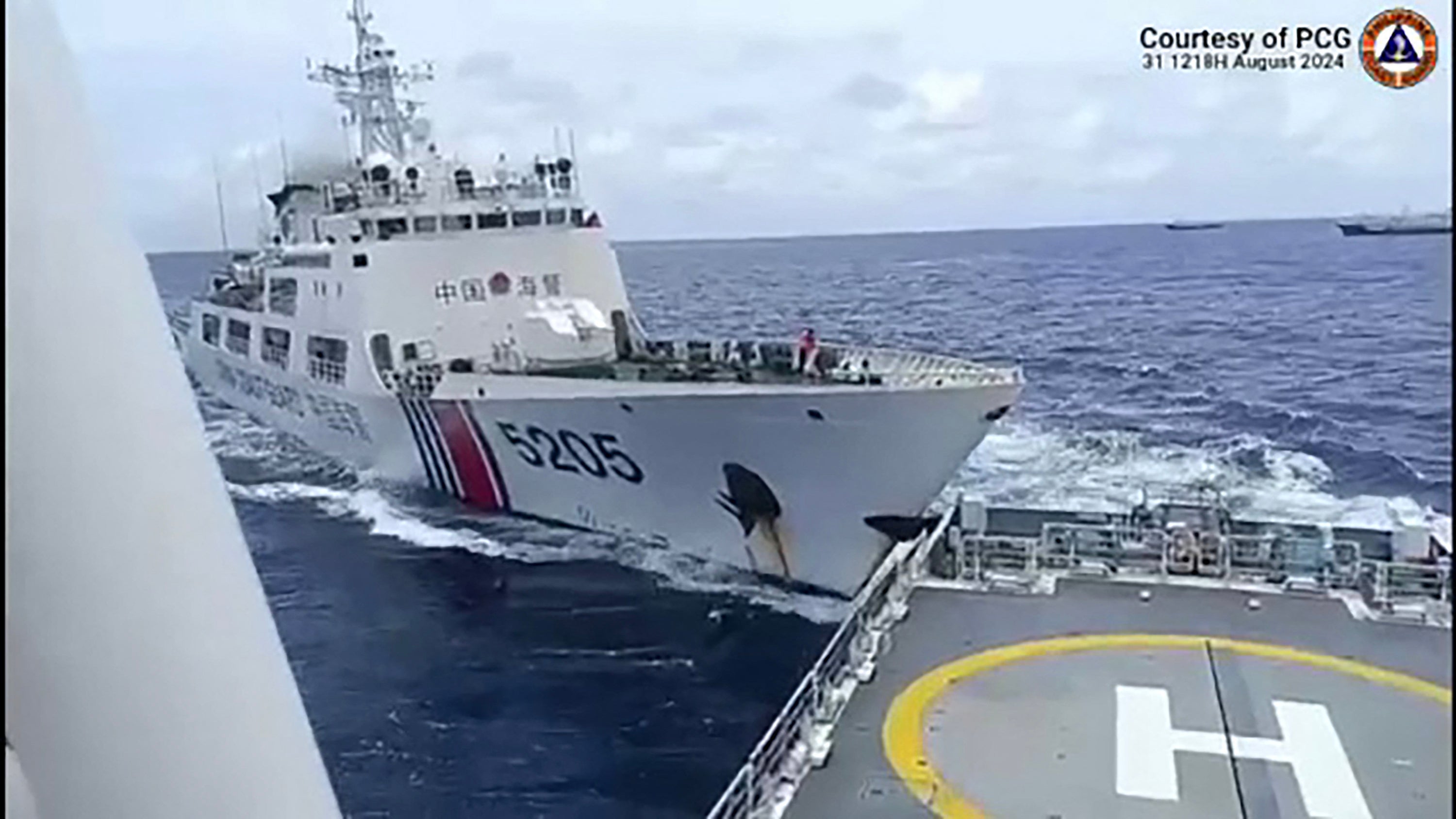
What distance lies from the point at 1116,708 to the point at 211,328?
17.4 m

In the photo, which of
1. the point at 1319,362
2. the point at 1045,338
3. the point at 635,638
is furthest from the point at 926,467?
the point at 1045,338

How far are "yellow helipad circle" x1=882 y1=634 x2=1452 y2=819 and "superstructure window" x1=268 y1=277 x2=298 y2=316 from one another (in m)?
12.6

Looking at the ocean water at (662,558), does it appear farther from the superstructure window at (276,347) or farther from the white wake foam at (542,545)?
the superstructure window at (276,347)

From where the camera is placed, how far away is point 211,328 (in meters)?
18.5

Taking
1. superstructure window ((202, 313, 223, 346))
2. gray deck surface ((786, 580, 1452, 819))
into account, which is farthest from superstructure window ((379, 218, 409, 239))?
gray deck surface ((786, 580, 1452, 819))

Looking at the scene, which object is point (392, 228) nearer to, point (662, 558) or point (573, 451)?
point (573, 451)

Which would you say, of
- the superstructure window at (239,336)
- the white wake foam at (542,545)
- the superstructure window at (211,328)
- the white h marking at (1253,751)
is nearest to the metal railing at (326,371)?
the white wake foam at (542,545)

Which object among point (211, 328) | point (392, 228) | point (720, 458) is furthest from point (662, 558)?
point (211, 328)

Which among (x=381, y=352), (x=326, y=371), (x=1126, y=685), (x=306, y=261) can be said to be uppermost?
(x=306, y=261)

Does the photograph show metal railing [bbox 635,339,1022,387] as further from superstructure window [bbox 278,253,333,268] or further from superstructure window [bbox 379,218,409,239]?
superstructure window [bbox 278,253,333,268]

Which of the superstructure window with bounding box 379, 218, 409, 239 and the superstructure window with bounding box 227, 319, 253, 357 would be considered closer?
the superstructure window with bounding box 379, 218, 409, 239

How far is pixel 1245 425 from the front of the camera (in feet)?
46.5

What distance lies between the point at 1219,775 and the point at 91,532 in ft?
10.5

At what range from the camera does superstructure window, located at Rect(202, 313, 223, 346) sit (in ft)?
58.9
